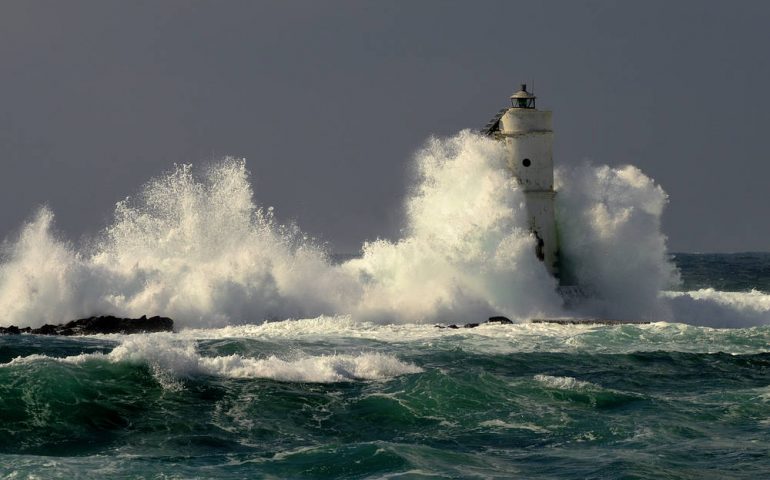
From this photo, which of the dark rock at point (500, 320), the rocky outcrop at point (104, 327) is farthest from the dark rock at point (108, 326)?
the dark rock at point (500, 320)

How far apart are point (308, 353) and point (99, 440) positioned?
313 inches

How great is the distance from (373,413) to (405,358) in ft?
18.7

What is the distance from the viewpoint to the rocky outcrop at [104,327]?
2712 cm

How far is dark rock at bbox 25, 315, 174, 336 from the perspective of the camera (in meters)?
27.2

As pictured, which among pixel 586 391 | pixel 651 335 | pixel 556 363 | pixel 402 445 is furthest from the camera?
pixel 651 335

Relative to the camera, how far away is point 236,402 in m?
16.9

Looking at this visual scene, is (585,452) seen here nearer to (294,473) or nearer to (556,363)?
(294,473)

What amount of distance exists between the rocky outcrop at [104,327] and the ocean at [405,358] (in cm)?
59

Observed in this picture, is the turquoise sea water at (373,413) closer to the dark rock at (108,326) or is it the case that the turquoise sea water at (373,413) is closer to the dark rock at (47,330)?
the dark rock at (47,330)

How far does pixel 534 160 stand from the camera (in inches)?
1339

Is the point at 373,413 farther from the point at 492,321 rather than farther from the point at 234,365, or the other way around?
the point at 492,321

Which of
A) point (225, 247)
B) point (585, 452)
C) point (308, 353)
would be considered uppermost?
point (225, 247)

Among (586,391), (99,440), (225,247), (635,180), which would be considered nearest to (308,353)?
(586,391)

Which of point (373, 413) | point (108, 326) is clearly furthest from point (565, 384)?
point (108, 326)
